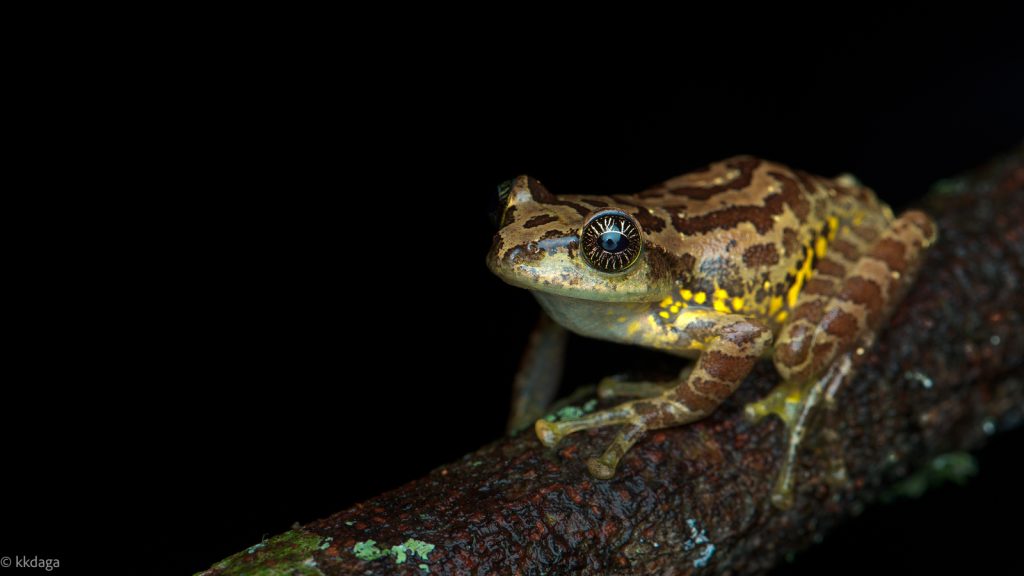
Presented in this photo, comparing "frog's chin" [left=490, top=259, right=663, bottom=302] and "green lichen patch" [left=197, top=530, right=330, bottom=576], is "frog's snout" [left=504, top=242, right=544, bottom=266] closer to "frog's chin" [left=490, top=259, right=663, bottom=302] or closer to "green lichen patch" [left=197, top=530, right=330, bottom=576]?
"frog's chin" [left=490, top=259, right=663, bottom=302]

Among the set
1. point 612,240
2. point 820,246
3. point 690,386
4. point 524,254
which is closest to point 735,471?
point 690,386

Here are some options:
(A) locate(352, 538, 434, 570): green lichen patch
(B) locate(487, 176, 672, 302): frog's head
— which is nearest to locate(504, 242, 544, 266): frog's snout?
(B) locate(487, 176, 672, 302): frog's head

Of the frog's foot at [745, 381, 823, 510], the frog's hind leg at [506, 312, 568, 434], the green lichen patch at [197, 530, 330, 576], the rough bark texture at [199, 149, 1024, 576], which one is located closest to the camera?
the green lichen patch at [197, 530, 330, 576]

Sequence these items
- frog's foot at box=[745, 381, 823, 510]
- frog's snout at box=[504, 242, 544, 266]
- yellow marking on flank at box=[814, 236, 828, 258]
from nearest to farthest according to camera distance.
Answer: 1. frog's snout at box=[504, 242, 544, 266]
2. frog's foot at box=[745, 381, 823, 510]
3. yellow marking on flank at box=[814, 236, 828, 258]

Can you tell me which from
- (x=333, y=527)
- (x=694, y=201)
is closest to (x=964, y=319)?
(x=694, y=201)

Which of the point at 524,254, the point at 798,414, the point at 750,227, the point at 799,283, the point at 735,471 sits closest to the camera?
the point at 524,254

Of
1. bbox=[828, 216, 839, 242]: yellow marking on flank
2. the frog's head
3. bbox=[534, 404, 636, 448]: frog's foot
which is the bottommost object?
bbox=[534, 404, 636, 448]: frog's foot

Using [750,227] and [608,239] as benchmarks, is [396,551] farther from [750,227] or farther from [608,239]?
[750,227]
